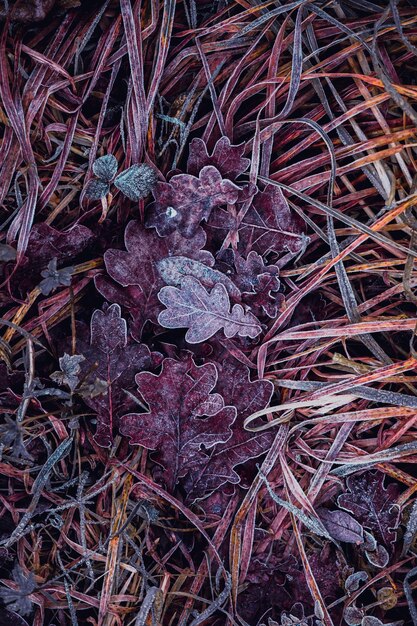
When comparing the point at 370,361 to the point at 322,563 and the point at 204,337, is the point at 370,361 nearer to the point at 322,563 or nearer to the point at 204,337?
the point at 204,337

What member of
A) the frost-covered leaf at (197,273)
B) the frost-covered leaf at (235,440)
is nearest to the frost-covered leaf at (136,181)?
the frost-covered leaf at (197,273)

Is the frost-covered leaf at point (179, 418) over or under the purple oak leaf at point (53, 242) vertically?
under

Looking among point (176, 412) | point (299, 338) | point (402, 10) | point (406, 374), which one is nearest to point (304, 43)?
point (402, 10)

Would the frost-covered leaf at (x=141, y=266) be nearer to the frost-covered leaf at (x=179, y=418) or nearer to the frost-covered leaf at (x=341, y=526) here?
the frost-covered leaf at (x=179, y=418)

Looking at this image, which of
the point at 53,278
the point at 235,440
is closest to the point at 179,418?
the point at 235,440

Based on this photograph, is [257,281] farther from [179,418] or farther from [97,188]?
[97,188]
